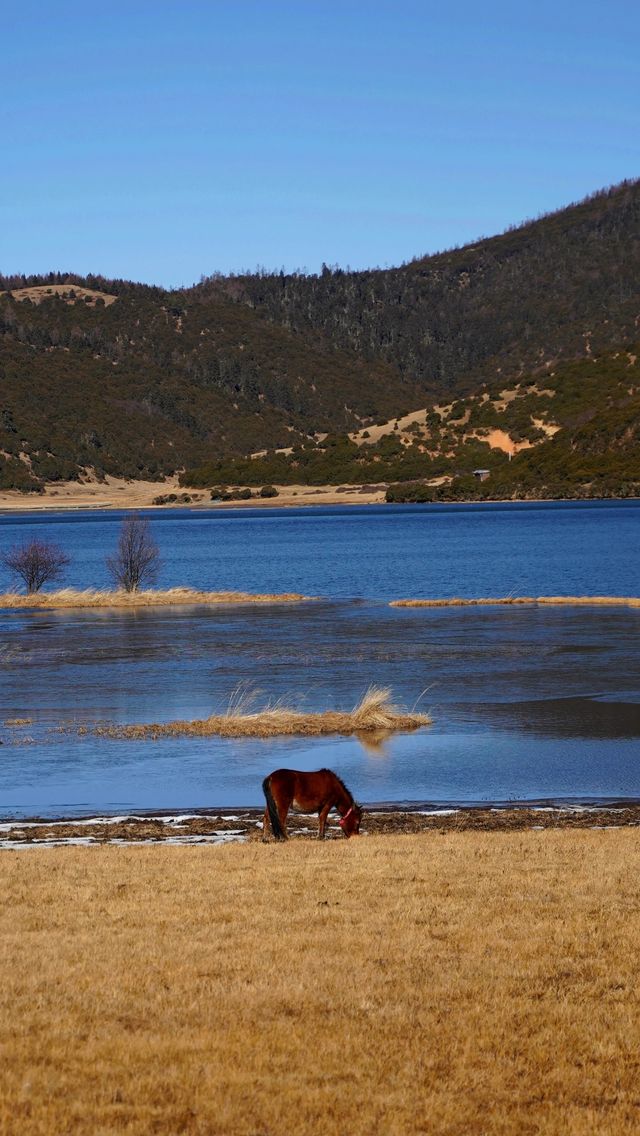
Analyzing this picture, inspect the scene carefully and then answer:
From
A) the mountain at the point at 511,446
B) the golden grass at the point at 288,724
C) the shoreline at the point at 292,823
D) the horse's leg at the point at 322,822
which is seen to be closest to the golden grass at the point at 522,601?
the golden grass at the point at 288,724

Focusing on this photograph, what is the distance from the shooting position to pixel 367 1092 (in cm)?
746

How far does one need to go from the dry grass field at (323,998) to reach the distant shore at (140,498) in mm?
163051

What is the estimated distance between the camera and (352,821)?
16078mm

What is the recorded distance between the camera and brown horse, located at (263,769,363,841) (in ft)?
51.2

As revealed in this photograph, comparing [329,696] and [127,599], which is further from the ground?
[329,696]

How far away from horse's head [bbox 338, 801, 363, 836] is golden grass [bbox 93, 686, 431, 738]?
35.3 ft

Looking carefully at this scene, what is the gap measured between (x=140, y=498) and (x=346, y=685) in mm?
168282

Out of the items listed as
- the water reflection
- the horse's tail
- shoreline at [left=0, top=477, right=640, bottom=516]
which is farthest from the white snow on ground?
shoreline at [left=0, top=477, right=640, bottom=516]

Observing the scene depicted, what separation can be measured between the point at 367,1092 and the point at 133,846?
882 centimetres

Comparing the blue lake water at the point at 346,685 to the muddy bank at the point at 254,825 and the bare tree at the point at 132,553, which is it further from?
the bare tree at the point at 132,553

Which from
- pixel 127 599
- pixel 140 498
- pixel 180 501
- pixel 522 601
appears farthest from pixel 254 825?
pixel 140 498

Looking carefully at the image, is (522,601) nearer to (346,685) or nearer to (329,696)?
(346,685)

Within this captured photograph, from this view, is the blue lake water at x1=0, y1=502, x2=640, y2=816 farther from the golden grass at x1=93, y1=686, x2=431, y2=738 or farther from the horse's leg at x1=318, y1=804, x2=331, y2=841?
the horse's leg at x1=318, y1=804, x2=331, y2=841

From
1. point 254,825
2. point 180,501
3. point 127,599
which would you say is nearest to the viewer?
point 254,825
